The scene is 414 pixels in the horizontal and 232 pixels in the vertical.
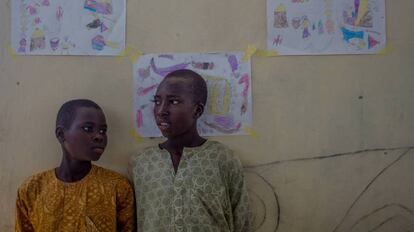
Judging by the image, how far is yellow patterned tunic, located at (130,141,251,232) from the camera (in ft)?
6.57

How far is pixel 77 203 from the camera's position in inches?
78.6

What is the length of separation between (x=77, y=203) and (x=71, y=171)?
5.9 inches

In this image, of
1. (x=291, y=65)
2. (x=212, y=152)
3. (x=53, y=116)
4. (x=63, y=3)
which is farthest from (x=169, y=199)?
(x=63, y=3)

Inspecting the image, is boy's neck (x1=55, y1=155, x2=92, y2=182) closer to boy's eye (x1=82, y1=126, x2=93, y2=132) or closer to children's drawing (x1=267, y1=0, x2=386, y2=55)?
boy's eye (x1=82, y1=126, x2=93, y2=132)

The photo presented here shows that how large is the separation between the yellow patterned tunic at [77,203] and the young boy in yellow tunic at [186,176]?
8cm

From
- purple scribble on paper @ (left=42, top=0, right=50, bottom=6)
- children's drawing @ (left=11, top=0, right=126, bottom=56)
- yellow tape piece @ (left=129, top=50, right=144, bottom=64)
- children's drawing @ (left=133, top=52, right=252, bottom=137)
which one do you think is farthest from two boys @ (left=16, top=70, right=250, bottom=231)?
purple scribble on paper @ (left=42, top=0, right=50, bottom=6)

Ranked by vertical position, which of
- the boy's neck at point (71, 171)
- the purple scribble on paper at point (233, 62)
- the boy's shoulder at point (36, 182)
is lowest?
the boy's shoulder at point (36, 182)

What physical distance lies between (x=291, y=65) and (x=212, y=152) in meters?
0.62

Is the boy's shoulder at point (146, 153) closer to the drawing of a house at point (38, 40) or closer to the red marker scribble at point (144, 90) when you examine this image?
the red marker scribble at point (144, 90)

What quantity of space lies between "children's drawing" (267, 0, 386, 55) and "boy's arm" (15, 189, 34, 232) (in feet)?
4.56

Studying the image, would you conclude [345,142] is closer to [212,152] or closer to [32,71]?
[212,152]

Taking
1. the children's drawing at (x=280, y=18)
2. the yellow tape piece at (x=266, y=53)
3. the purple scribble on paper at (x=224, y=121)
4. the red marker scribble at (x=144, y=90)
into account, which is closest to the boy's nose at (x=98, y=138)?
the red marker scribble at (x=144, y=90)

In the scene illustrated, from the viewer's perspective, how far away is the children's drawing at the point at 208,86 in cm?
226

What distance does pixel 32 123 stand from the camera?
226 centimetres
